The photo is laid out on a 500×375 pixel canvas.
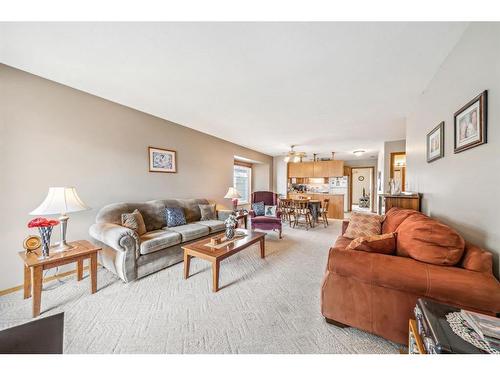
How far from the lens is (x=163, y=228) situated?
10.2 feet

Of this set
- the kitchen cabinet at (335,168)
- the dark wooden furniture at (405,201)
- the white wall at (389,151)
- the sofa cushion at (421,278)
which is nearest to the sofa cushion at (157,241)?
the sofa cushion at (421,278)

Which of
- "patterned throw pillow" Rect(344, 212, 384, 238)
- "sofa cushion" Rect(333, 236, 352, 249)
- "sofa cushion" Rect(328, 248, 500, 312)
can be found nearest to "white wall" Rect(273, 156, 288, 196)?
"patterned throw pillow" Rect(344, 212, 384, 238)

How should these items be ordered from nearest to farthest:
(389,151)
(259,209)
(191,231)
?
(191,231) < (259,209) < (389,151)

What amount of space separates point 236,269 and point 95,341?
154 centimetres

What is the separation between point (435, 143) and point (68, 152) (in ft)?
14.3

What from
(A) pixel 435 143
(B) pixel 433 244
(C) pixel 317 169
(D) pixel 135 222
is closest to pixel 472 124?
(A) pixel 435 143

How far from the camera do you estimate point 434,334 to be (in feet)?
2.69

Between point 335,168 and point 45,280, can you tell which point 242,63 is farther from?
point 335,168

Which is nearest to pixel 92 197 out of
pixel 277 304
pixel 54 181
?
pixel 54 181

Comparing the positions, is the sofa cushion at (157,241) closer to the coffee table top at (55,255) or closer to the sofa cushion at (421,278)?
the coffee table top at (55,255)

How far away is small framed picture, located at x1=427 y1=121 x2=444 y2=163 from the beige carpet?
1.86 m

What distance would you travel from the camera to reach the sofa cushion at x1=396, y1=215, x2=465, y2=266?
4.01 ft
